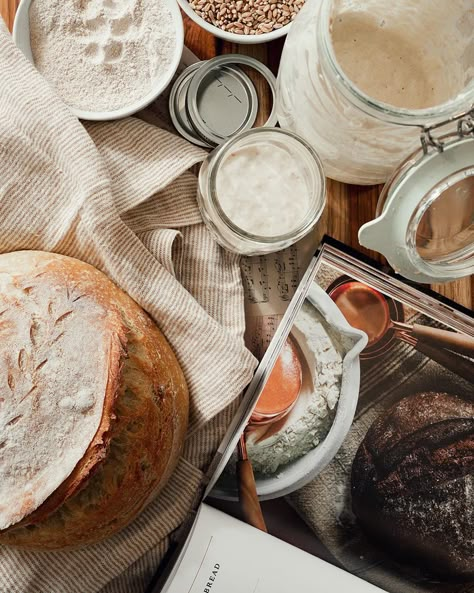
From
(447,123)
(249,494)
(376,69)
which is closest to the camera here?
(447,123)

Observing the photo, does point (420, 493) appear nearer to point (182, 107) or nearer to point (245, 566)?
point (245, 566)

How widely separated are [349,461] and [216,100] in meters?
0.47

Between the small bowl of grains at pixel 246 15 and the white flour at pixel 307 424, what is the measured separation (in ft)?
1.26

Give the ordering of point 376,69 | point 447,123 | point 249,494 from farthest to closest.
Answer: point 249,494 < point 376,69 < point 447,123

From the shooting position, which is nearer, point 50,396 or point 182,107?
point 50,396

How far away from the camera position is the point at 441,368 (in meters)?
0.82

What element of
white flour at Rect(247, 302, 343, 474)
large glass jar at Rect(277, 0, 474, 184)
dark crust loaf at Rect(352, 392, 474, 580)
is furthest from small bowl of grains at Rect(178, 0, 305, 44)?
dark crust loaf at Rect(352, 392, 474, 580)

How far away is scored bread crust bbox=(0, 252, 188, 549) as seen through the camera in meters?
0.61

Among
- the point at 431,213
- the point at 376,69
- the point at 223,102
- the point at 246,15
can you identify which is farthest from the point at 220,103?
the point at 431,213

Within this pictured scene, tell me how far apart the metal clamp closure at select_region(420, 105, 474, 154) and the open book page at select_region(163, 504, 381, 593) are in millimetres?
482

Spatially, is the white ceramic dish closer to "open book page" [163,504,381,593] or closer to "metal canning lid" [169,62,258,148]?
"open book page" [163,504,381,593]

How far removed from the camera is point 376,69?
27.6 inches

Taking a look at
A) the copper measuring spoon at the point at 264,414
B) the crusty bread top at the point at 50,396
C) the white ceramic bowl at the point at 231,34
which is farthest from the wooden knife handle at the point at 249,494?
the white ceramic bowl at the point at 231,34

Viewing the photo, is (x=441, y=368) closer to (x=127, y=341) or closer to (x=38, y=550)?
(x=127, y=341)
